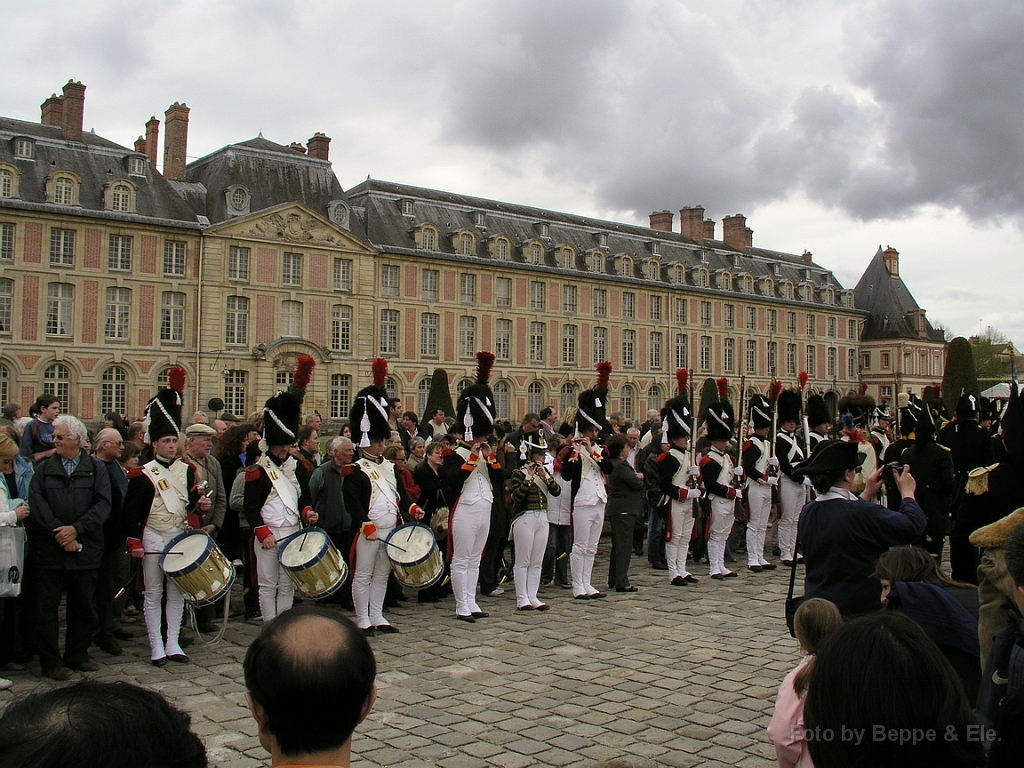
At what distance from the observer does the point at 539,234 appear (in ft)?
167

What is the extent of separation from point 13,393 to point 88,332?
370cm

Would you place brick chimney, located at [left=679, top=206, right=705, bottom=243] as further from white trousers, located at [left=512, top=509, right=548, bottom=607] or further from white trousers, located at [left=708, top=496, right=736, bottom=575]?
white trousers, located at [left=512, top=509, right=548, bottom=607]

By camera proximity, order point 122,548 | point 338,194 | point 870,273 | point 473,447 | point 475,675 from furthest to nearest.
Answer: point 870,273, point 338,194, point 473,447, point 122,548, point 475,675

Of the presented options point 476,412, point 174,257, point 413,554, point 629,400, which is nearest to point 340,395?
point 174,257

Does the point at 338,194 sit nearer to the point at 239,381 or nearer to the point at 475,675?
the point at 239,381

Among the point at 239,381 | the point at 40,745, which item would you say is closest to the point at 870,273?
the point at 239,381

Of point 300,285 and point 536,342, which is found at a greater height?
point 300,285

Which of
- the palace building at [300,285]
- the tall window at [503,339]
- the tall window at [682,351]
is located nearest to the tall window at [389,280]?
the palace building at [300,285]

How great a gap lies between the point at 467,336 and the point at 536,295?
5.14m

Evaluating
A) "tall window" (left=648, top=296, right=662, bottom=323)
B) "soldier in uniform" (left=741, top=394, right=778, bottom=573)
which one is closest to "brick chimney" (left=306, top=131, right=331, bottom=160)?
"tall window" (left=648, top=296, right=662, bottom=323)

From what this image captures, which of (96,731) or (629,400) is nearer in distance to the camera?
(96,731)

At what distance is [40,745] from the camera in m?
1.35

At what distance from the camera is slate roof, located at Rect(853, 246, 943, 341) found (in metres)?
65.6

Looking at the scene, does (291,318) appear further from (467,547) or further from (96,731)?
(96,731)
